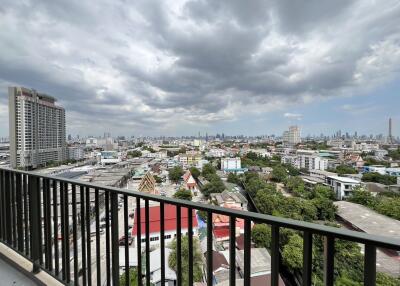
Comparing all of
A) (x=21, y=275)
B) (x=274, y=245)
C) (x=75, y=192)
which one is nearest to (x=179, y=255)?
(x=274, y=245)

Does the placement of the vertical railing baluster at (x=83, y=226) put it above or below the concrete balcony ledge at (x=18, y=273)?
above

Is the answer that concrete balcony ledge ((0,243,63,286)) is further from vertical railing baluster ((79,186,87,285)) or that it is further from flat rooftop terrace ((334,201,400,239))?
flat rooftop terrace ((334,201,400,239))

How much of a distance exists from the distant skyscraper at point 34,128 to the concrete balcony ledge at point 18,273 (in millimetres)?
11825

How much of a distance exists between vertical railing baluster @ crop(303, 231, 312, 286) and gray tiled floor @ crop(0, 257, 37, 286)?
6.94ft

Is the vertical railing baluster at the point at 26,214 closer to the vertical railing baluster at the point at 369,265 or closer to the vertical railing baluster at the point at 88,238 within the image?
the vertical railing baluster at the point at 88,238

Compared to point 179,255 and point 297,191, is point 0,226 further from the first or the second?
point 297,191

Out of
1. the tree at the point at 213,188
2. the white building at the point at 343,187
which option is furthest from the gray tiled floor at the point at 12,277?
the white building at the point at 343,187

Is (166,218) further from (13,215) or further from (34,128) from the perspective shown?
(34,128)

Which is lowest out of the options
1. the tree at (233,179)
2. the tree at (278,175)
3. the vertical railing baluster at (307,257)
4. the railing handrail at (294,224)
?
the tree at (233,179)

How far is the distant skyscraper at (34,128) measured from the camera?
16109mm

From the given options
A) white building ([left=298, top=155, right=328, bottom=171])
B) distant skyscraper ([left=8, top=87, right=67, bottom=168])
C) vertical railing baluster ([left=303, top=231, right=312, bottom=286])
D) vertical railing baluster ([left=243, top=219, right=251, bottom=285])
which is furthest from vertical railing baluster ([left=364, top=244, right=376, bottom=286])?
white building ([left=298, top=155, right=328, bottom=171])

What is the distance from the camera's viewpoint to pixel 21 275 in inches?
77.0

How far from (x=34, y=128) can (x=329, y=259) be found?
26.0 meters

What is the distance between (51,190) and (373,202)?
2427cm
